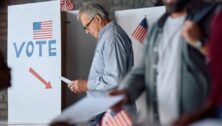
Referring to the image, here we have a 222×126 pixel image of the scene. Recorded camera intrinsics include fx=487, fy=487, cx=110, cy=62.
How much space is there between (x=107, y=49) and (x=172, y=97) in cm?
134

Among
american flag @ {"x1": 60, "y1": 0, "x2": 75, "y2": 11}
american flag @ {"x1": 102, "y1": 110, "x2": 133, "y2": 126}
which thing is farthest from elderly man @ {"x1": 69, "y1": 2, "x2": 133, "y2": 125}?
american flag @ {"x1": 60, "y1": 0, "x2": 75, "y2": 11}

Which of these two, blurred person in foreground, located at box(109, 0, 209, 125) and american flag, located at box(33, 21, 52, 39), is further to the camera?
american flag, located at box(33, 21, 52, 39)

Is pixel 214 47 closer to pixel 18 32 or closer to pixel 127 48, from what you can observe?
pixel 127 48

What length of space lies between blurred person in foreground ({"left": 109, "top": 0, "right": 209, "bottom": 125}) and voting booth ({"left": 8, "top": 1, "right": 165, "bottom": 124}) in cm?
243

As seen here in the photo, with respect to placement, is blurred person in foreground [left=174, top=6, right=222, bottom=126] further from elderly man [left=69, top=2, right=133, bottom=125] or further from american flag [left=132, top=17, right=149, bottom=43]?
american flag [left=132, top=17, right=149, bottom=43]

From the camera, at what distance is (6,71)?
2.02m

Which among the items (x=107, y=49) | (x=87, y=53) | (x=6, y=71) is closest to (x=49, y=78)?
(x=87, y=53)

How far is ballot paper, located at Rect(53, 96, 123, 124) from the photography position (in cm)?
197

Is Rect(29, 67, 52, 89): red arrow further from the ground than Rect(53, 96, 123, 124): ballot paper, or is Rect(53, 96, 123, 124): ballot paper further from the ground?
Rect(53, 96, 123, 124): ballot paper

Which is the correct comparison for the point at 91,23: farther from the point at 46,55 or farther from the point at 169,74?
the point at 169,74

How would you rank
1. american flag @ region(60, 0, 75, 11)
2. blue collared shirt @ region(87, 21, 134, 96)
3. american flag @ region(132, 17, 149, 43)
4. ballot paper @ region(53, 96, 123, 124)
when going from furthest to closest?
american flag @ region(60, 0, 75, 11) → american flag @ region(132, 17, 149, 43) → blue collared shirt @ region(87, 21, 134, 96) → ballot paper @ region(53, 96, 123, 124)

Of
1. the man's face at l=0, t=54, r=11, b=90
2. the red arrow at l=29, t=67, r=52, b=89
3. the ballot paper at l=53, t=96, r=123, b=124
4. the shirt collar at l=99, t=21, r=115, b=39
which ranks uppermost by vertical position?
the shirt collar at l=99, t=21, r=115, b=39

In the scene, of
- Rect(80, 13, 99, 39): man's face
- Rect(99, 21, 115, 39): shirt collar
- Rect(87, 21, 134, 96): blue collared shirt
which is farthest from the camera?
Rect(80, 13, 99, 39): man's face

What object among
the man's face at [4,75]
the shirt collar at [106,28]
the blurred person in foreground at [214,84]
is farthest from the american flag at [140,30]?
the blurred person in foreground at [214,84]
